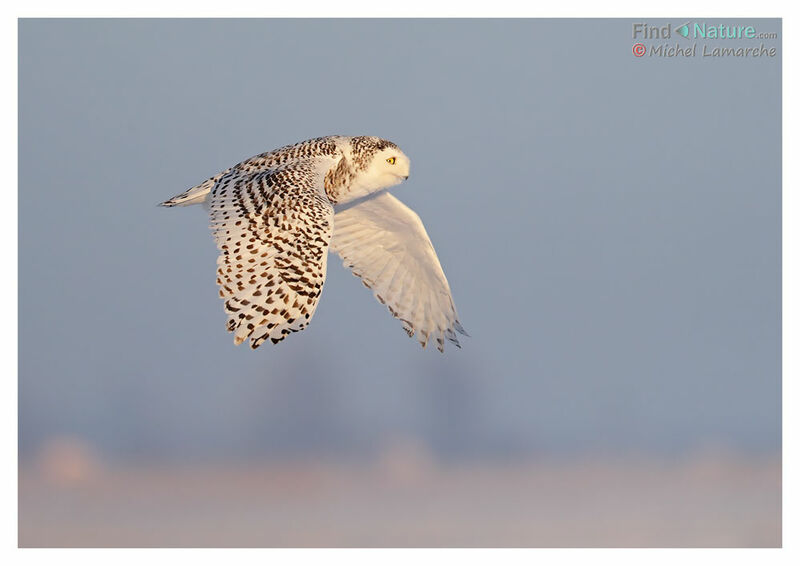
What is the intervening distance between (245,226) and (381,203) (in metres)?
3.34

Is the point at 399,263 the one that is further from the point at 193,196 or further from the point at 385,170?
the point at 193,196

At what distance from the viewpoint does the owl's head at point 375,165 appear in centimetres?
1088

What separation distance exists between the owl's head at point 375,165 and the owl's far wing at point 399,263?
667mm

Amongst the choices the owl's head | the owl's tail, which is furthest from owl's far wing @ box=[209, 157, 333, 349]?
the owl's head

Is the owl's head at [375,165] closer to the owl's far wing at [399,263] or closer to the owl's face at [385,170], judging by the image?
the owl's face at [385,170]

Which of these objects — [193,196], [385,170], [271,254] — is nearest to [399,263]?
[385,170]

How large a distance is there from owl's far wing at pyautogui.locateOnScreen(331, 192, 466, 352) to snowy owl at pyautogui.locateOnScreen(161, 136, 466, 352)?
0.01 meters

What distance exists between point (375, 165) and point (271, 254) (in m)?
2.76

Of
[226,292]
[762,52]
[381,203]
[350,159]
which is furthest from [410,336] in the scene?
[762,52]

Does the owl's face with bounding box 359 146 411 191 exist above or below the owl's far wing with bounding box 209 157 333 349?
above

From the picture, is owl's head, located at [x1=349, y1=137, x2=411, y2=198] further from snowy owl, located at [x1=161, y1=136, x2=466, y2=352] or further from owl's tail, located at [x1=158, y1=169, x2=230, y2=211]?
owl's tail, located at [x1=158, y1=169, x2=230, y2=211]

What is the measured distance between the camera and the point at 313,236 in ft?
28.2

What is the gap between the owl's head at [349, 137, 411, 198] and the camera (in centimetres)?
1088

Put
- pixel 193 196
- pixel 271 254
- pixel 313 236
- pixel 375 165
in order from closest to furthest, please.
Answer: pixel 271 254 < pixel 313 236 < pixel 193 196 < pixel 375 165
